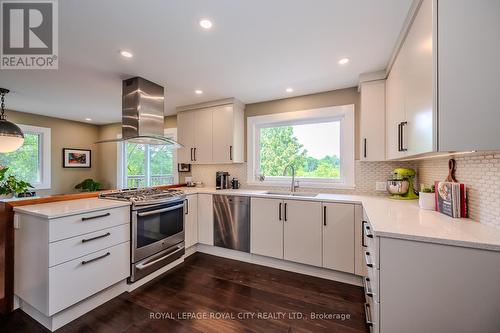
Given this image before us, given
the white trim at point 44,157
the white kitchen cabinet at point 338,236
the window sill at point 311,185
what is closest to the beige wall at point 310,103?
the window sill at point 311,185

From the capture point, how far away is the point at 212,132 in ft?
11.3

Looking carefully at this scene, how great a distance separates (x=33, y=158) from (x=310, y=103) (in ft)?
18.0

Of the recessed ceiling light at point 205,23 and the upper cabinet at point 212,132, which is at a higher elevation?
the recessed ceiling light at point 205,23

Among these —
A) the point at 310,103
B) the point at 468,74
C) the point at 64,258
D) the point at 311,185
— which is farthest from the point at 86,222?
the point at 310,103

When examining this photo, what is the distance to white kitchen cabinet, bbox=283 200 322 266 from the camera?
2365mm

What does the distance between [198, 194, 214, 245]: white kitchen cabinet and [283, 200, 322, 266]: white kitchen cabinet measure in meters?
1.07

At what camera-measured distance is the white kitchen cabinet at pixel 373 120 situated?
7.72 ft

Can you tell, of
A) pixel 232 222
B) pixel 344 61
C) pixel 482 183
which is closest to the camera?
pixel 482 183

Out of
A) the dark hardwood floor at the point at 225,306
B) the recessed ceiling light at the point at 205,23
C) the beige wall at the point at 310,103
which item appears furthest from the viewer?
the beige wall at the point at 310,103

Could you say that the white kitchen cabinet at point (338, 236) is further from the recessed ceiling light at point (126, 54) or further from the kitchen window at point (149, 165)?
the kitchen window at point (149, 165)

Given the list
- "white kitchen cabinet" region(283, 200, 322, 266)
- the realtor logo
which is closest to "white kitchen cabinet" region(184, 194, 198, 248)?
"white kitchen cabinet" region(283, 200, 322, 266)

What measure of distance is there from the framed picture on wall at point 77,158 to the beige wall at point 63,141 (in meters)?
0.09

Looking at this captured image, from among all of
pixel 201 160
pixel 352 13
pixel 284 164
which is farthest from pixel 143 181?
pixel 352 13

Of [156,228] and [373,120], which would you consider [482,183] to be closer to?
[373,120]
